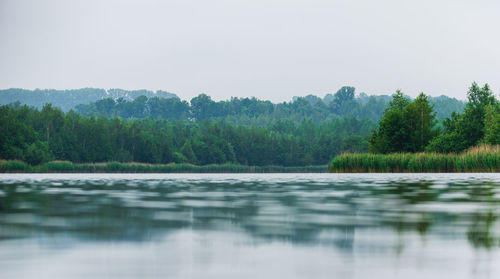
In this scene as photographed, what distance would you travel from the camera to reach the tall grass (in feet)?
166

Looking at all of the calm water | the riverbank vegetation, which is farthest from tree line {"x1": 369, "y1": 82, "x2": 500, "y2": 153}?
the calm water

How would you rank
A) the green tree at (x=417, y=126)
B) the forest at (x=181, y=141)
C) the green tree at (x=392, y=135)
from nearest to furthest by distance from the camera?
the green tree at (x=392, y=135) → the green tree at (x=417, y=126) → the forest at (x=181, y=141)

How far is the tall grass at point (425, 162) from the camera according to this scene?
166 feet

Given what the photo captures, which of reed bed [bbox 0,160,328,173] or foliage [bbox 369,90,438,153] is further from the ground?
foliage [bbox 369,90,438,153]

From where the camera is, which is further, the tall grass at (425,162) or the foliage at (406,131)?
the foliage at (406,131)

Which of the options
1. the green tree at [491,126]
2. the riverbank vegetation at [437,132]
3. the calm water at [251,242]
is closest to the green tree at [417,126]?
the riverbank vegetation at [437,132]

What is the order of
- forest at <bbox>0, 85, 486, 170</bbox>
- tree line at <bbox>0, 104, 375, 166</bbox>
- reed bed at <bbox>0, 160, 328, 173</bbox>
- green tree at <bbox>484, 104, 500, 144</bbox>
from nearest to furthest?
green tree at <bbox>484, 104, 500, 144</bbox> → forest at <bbox>0, 85, 486, 170</bbox> → reed bed at <bbox>0, 160, 328, 173</bbox> → tree line at <bbox>0, 104, 375, 166</bbox>

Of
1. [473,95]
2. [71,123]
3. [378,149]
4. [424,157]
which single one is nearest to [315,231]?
[424,157]

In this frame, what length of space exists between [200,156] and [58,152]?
42.3m

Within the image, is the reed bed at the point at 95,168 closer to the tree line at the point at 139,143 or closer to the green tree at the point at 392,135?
the tree line at the point at 139,143

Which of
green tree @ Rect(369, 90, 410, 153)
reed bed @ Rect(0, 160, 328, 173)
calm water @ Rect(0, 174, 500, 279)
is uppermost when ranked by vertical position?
green tree @ Rect(369, 90, 410, 153)

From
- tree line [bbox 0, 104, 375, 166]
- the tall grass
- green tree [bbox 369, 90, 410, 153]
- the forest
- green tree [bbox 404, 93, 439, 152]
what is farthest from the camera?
tree line [bbox 0, 104, 375, 166]

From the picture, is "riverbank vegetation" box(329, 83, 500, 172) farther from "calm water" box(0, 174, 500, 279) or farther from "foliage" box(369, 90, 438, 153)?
"calm water" box(0, 174, 500, 279)

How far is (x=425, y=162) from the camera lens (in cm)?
5347
